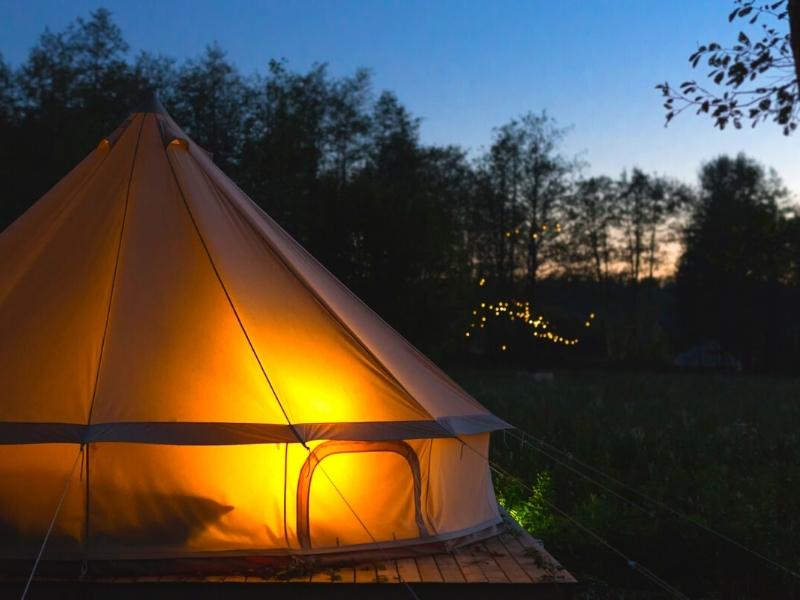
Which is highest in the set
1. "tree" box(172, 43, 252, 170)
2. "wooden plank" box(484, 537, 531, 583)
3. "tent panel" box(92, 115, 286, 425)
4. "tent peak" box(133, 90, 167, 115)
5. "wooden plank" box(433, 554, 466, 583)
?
"tree" box(172, 43, 252, 170)

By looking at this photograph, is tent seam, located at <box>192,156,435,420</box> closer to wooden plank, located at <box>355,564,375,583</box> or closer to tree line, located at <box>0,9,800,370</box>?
wooden plank, located at <box>355,564,375,583</box>

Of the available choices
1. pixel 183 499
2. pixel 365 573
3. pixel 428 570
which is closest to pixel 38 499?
pixel 183 499

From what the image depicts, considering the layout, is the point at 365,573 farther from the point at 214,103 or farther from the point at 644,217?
the point at 644,217

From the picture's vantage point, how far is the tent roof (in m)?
5.66

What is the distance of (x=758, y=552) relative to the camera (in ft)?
22.8

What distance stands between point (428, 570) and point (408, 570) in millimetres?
104

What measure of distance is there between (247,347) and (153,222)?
102cm

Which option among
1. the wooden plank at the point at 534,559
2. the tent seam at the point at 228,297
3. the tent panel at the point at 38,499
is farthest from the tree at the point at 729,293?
the tent panel at the point at 38,499

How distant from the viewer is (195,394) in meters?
5.77

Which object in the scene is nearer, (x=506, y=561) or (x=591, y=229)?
(x=506, y=561)

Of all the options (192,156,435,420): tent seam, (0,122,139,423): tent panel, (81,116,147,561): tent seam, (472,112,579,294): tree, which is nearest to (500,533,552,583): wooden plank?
(192,156,435,420): tent seam

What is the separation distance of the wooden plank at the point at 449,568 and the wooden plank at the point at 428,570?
3 centimetres

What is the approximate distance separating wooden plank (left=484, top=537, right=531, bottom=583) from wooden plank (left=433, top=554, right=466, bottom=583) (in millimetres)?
235

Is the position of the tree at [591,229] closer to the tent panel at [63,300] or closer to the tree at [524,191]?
the tree at [524,191]
